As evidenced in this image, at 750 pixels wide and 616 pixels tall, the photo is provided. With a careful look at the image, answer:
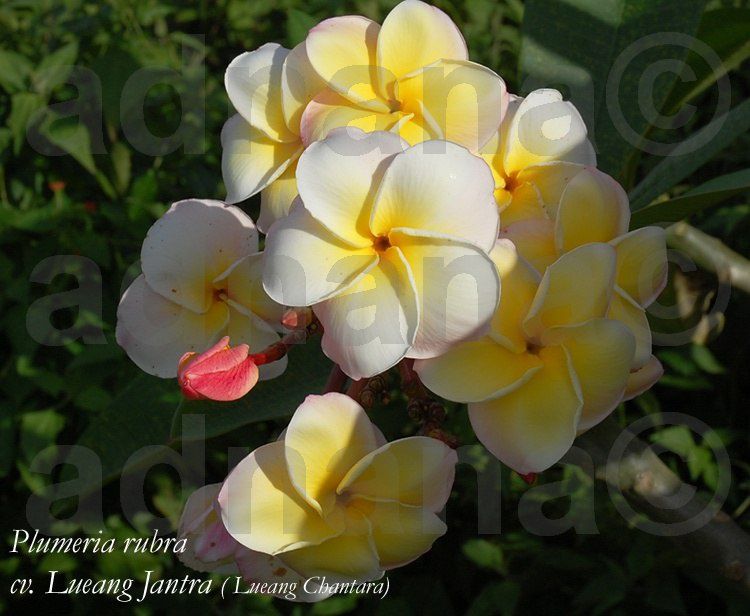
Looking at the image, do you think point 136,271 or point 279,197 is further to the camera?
point 136,271

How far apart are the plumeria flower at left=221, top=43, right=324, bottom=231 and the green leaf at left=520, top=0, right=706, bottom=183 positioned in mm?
308

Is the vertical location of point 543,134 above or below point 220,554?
above

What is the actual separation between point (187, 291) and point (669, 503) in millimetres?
400

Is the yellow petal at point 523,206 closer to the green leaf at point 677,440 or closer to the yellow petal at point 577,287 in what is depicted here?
the yellow petal at point 577,287

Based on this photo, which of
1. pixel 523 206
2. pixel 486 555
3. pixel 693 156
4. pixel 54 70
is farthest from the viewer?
pixel 54 70

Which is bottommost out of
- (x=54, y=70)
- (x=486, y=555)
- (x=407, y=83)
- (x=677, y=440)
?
(x=486, y=555)

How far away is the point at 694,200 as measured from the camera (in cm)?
66

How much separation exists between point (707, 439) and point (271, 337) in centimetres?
67

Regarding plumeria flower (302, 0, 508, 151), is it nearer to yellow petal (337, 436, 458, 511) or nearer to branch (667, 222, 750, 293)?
yellow petal (337, 436, 458, 511)

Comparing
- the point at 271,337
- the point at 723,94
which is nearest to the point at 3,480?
the point at 271,337

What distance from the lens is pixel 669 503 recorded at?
67 cm

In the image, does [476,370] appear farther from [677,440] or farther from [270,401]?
A: [677,440]

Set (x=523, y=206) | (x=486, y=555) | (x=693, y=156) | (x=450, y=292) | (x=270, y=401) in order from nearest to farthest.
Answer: (x=450, y=292) → (x=523, y=206) → (x=270, y=401) → (x=693, y=156) → (x=486, y=555)

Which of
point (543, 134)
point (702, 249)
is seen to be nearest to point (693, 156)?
point (702, 249)
